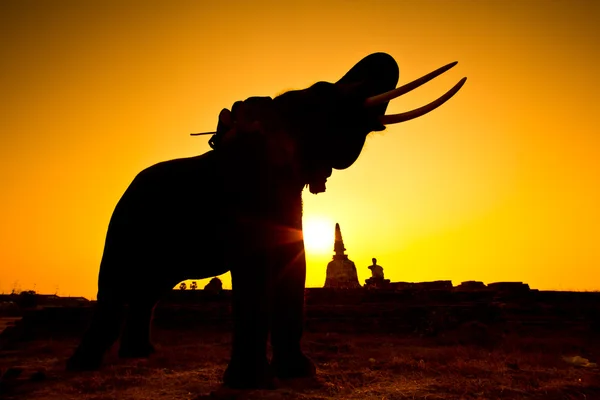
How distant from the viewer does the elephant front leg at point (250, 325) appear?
8.32 ft

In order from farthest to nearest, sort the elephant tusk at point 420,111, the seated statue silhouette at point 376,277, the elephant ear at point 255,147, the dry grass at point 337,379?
the seated statue silhouette at point 376,277, the elephant tusk at point 420,111, the elephant ear at point 255,147, the dry grass at point 337,379

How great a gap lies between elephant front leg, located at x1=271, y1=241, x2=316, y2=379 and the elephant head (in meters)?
0.70

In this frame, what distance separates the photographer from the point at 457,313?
805 centimetres

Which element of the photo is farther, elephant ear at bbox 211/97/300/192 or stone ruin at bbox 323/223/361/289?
stone ruin at bbox 323/223/361/289

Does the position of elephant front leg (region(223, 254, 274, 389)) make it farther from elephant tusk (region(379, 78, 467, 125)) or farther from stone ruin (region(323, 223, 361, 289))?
stone ruin (region(323, 223, 361, 289))

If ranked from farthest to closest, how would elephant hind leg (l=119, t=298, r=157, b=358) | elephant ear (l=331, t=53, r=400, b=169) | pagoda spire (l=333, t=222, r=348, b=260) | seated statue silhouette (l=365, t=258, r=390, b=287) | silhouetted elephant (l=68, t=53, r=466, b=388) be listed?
1. pagoda spire (l=333, t=222, r=348, b=260)
2. seated statue silhouette (l=365, t=258, r=390, b=287)
3. elephant hind leg (l=119, t=298, r=157, b=358)
4. elephant ear (l=331, t=53, r=400, b=169)
5. silhouetted elephant (l=68, t=53, r=466, b=388)

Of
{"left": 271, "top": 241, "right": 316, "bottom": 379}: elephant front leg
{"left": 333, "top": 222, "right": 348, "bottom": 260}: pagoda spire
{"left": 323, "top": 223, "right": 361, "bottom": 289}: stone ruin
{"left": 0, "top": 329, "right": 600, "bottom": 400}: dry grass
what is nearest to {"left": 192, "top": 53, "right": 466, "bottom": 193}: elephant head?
{"left": 271, "top": 241, "right": 316, "bottom": 379}: elephant front leg

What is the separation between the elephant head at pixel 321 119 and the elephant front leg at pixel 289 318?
0.70 metres

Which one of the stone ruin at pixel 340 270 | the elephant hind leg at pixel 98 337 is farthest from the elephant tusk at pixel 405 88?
the stone ruin at pixel 340 270

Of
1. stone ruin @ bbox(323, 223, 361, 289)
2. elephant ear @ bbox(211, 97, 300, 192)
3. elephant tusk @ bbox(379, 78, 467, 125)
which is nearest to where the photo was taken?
elephant ear @ bbox(211, 97, 300, 192)

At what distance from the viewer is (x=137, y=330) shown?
405 centimetres

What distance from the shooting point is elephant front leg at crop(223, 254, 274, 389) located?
254 cm

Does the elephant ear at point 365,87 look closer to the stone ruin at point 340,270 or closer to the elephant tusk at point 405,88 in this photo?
the elephant tusk at point 405,88

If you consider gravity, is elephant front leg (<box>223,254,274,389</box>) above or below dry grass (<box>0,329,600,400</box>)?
above
